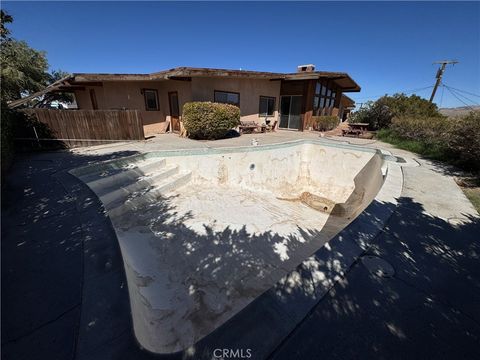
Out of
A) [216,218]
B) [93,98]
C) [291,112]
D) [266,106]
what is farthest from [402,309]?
[93,98]

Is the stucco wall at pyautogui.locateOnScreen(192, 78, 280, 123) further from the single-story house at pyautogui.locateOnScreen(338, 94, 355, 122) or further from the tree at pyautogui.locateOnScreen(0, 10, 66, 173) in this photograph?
the tree at pyautogui.locateOnScreen(0, 10, 66, 173)

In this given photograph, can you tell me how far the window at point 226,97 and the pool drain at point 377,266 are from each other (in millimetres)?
10805

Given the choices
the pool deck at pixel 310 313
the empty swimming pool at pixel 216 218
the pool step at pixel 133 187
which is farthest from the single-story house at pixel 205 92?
the pool deck at pixel 310 313

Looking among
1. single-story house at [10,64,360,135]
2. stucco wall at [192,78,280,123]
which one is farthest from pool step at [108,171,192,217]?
stucco wall at [192,78,280,123]

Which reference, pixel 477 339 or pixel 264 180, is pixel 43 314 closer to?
pixel 477 339

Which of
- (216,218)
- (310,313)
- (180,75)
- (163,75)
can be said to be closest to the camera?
(310,313)

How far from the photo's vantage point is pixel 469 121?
6.23 m

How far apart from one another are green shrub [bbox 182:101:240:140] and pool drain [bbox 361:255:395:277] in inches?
333

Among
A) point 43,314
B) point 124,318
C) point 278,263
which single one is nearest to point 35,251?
point 43,314

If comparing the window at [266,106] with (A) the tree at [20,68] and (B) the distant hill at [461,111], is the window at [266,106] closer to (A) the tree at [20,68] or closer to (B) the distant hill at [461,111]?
(B) the distant hill at [461,111]

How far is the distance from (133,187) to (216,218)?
7.80 ft

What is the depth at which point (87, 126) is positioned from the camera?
839cm

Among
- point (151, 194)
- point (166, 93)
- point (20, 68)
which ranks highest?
point (20, 68)

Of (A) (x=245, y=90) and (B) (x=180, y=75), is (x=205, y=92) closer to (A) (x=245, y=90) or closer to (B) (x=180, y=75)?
(B) (x=180, y=75)
